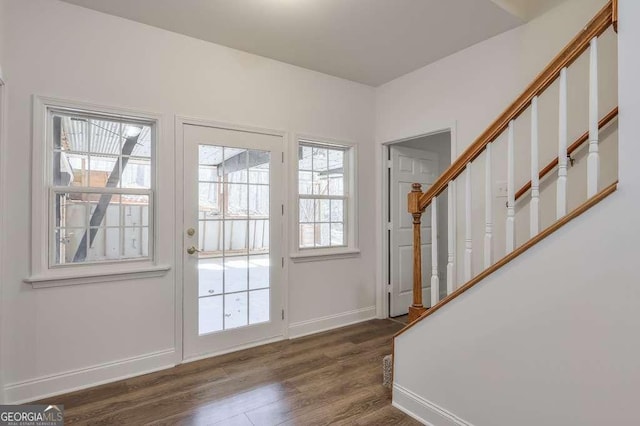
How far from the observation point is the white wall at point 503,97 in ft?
7.55

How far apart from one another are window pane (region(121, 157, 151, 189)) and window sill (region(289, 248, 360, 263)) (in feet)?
4.81

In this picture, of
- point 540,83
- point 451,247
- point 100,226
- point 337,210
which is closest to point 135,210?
point 100,226

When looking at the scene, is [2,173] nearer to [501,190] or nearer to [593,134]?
[593,134]

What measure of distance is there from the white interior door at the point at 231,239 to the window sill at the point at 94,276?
0.82 ft

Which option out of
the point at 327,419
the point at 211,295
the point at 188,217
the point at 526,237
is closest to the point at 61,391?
the point at 211,295

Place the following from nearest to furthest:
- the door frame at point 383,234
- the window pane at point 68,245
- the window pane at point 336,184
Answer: the window pane at point 68,245 → the window pane at point 336,184 → the door frame at point 383,234

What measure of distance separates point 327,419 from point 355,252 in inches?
78.5

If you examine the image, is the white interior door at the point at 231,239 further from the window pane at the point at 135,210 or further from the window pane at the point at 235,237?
the window pane at the point at 135,210

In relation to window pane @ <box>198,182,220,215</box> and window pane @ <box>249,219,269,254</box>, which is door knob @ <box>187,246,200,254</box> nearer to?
window pane @ <box>198,182,220,215</box>

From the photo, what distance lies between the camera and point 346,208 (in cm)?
386

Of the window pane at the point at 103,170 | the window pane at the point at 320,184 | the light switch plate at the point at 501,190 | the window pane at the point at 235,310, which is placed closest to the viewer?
the window pane at the point at 103,170

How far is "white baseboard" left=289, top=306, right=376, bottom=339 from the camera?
3393 mm

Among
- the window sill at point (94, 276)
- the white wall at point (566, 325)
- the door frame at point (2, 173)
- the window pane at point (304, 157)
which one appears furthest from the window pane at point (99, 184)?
the white wall at point (566, 325)

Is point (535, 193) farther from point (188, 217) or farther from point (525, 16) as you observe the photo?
Result: point (188, 217)
